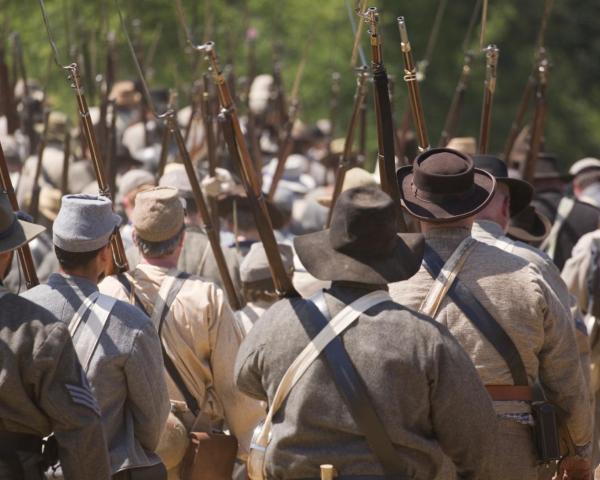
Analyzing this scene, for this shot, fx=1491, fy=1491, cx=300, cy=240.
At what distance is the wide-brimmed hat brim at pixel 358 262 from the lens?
487 cm

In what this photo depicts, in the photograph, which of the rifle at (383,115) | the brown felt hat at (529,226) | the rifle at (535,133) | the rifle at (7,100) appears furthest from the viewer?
the rifle at (7,100)

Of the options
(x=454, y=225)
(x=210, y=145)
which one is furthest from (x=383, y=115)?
(x=210, y=145)

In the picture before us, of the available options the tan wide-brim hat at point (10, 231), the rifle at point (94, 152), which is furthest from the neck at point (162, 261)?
the tan wide-brim hat at point (10, 231)

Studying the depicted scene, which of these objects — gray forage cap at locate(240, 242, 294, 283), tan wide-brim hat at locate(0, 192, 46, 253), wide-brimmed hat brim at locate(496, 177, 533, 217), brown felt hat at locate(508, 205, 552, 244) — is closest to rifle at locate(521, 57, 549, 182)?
brown felt hat at locate(508, 205, 552, 244)

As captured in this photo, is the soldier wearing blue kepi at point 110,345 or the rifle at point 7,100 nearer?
the soldier wearing blue kepi at point 110,345

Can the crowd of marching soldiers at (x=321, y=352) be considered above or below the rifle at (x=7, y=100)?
above

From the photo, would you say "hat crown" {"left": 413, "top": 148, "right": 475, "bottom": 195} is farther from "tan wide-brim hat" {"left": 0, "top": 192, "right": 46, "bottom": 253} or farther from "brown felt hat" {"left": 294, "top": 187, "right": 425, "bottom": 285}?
"tan wide-brim hat" {"left": 0, "top": 192, "right": 46, "bottom": 253}

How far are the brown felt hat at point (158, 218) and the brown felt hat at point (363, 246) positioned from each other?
174 cm

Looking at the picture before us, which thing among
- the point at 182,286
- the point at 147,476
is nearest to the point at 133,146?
the point at 182,286

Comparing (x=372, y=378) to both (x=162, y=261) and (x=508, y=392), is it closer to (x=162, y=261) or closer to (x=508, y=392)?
A: (x=508, y=392)

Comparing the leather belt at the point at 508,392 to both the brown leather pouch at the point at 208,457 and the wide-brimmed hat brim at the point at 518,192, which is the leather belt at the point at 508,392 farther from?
the brown leather pouch at the point at 208,457

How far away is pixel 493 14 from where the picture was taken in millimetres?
24656

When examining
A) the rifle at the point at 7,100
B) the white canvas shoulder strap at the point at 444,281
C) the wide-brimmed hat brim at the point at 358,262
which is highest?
the wide-brimmed hat brim at the point at 358,262

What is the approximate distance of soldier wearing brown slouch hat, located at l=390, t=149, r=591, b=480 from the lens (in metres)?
5.60
